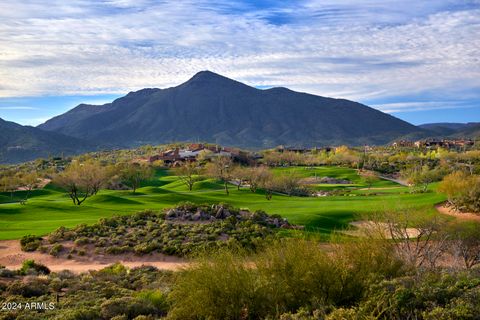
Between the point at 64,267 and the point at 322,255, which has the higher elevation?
the point at 322,255

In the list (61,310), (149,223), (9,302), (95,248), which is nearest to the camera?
(61,310)

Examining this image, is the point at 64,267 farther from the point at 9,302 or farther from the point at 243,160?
the point at 243,160

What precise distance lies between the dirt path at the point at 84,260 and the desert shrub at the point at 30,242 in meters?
0.48

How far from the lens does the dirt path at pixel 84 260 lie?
2745 centimetres

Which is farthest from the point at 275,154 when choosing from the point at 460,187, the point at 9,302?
the point at 9,302

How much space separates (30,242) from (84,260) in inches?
195

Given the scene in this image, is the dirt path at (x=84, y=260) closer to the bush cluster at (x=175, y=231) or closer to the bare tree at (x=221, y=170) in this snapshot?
the bush cluster at (x=175, y=231)

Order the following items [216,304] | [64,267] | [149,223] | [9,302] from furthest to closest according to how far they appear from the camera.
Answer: [149,223]
[64,267]
[9,302]
[216,304]

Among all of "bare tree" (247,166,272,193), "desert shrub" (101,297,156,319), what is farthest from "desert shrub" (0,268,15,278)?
"bare tree" (247,166,272,193)

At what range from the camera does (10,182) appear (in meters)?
70.1

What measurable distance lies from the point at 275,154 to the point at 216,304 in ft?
405

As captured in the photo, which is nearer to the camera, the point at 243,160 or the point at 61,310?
the point at 61,310

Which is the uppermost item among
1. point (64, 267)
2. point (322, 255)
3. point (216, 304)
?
point (322, 255)

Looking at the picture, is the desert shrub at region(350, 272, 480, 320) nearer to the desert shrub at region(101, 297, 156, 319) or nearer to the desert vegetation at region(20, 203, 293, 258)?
the desert shrub at region(101, 297, 156, 319)
